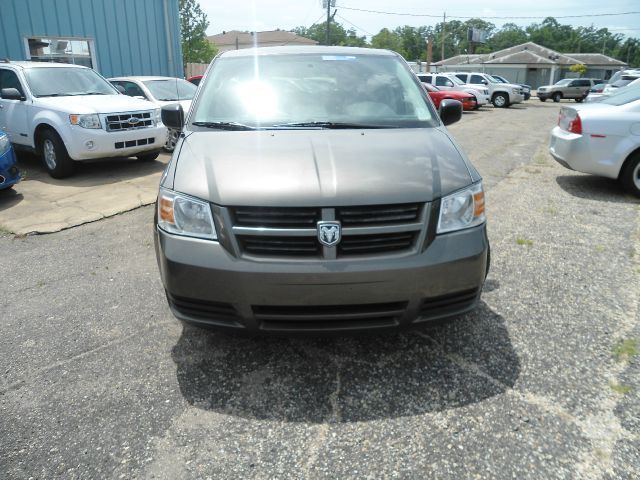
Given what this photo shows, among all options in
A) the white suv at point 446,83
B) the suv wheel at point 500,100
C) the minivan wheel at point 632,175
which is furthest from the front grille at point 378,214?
the suv wheel at point 500,100

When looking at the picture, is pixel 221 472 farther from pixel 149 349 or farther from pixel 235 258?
pixel 149 349

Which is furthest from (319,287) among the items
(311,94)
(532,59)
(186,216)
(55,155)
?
(532,59)

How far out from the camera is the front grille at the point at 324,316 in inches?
92.8

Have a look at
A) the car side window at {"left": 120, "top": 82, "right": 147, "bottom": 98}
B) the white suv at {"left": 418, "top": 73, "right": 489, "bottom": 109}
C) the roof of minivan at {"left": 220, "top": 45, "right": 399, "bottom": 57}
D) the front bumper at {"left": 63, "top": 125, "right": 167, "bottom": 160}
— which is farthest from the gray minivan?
the white suv at {"left": 418, "top": 73, "right": 489, "bottom": 109}

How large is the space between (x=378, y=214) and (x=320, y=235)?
309 millimetres

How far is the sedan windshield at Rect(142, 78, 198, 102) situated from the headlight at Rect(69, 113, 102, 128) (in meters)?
2.66

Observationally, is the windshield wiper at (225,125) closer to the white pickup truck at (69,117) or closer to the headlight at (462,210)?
the headlight at (462,210)

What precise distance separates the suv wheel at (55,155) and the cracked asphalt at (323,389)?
3.82 m

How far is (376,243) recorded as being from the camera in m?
2.37

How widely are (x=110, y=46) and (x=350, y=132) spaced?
39.6 feet

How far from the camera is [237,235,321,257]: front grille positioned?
2.33 meters

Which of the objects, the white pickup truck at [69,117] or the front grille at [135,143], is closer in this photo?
the white pickup truck at [69,117]

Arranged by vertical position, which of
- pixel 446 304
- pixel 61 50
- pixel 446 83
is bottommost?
pixel 446 304

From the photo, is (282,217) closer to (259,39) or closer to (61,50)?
(61,50)
